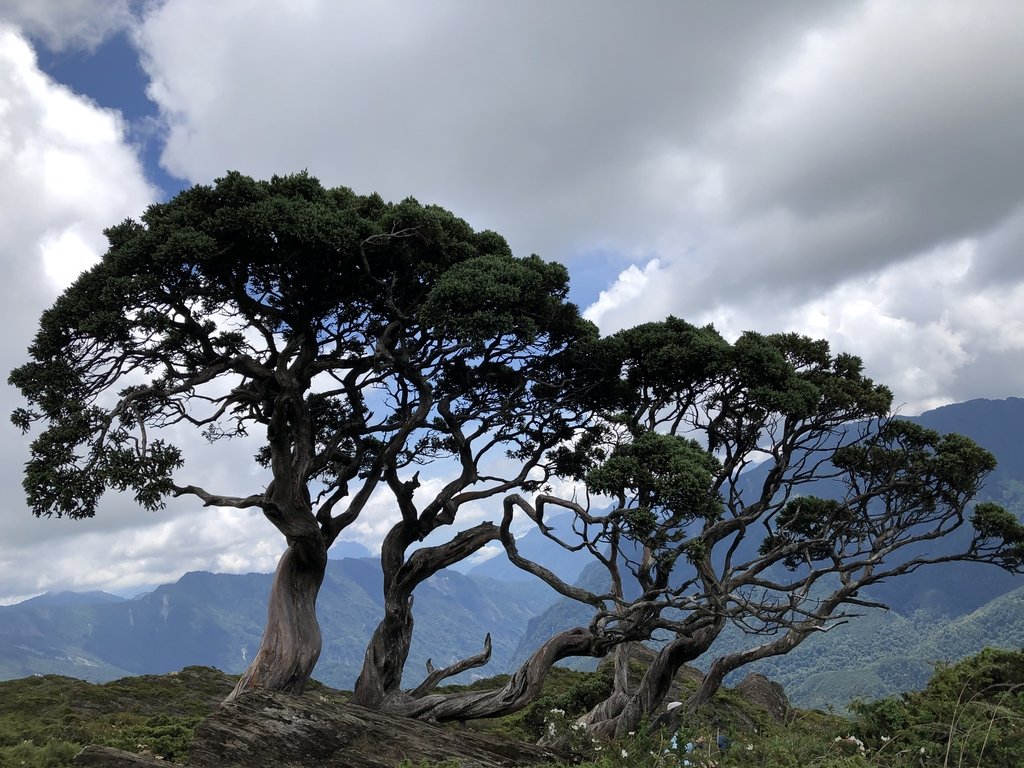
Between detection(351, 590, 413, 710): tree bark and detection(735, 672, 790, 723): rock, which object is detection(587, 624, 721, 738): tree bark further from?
detection(735, 672, 790, 723): rock

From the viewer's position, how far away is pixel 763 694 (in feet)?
120

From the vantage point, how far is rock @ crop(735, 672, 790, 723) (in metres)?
34.5

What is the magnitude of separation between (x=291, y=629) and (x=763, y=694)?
2615 cm

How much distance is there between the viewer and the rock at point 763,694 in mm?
34500

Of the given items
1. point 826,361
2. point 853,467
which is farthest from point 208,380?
point 853,467

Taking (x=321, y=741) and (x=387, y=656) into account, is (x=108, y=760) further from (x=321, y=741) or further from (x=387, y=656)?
(x=387, y=656)

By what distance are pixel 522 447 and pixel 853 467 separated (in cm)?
1227

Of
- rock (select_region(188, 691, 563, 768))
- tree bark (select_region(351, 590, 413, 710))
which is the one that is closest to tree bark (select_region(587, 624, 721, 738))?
rock (select_region(188, 691, 563, 768))

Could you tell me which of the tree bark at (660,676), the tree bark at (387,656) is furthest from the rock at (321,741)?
the tree bark at (660,676)

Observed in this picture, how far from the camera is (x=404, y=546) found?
23.5 m

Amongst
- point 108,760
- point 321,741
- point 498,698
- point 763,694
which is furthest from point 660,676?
point 763,694

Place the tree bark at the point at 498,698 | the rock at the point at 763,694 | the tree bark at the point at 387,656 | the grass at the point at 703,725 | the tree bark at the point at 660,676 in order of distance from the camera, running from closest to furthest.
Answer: the grass at the point at 703,725, the tree bark at the point at 498,698, the tree bark at the point at 387,656, the tree bark at the point at 660,676, the rock at the point at 763,694

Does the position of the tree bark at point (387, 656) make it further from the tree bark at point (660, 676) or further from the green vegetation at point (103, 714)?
the tree bark at point (660, 676)

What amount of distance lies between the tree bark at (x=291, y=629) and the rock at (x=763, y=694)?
73.0 feet
